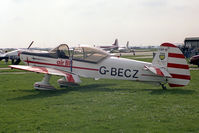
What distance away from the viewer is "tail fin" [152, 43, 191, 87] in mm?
10094

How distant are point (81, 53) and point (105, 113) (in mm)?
5701

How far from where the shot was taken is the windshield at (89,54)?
39.1 feet

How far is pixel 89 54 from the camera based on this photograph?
12.1 meters

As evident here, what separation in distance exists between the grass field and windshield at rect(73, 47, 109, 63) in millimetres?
2538

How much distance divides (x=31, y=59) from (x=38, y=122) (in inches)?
276

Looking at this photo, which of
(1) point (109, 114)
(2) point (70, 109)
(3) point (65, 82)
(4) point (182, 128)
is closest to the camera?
(4) point (182, 128)

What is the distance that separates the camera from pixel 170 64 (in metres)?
10.3

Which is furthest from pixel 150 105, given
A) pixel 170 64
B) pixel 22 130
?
pixel 22 130

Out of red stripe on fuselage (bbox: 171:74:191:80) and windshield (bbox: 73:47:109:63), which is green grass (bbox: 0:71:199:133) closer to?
red stripe on fuselage (bbox: 171:74:191:80)

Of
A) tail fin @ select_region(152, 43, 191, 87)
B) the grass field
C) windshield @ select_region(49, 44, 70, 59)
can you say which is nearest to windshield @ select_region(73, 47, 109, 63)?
windshield @ select_region(49, 44, 70, 59)

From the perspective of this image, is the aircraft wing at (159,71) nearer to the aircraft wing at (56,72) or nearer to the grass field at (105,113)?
the grass field at (105,113)

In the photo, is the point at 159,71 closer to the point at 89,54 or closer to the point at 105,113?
the point at 89,54

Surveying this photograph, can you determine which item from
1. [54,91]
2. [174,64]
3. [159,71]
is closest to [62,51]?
[54,91]

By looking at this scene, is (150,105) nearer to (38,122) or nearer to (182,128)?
(182,128)
